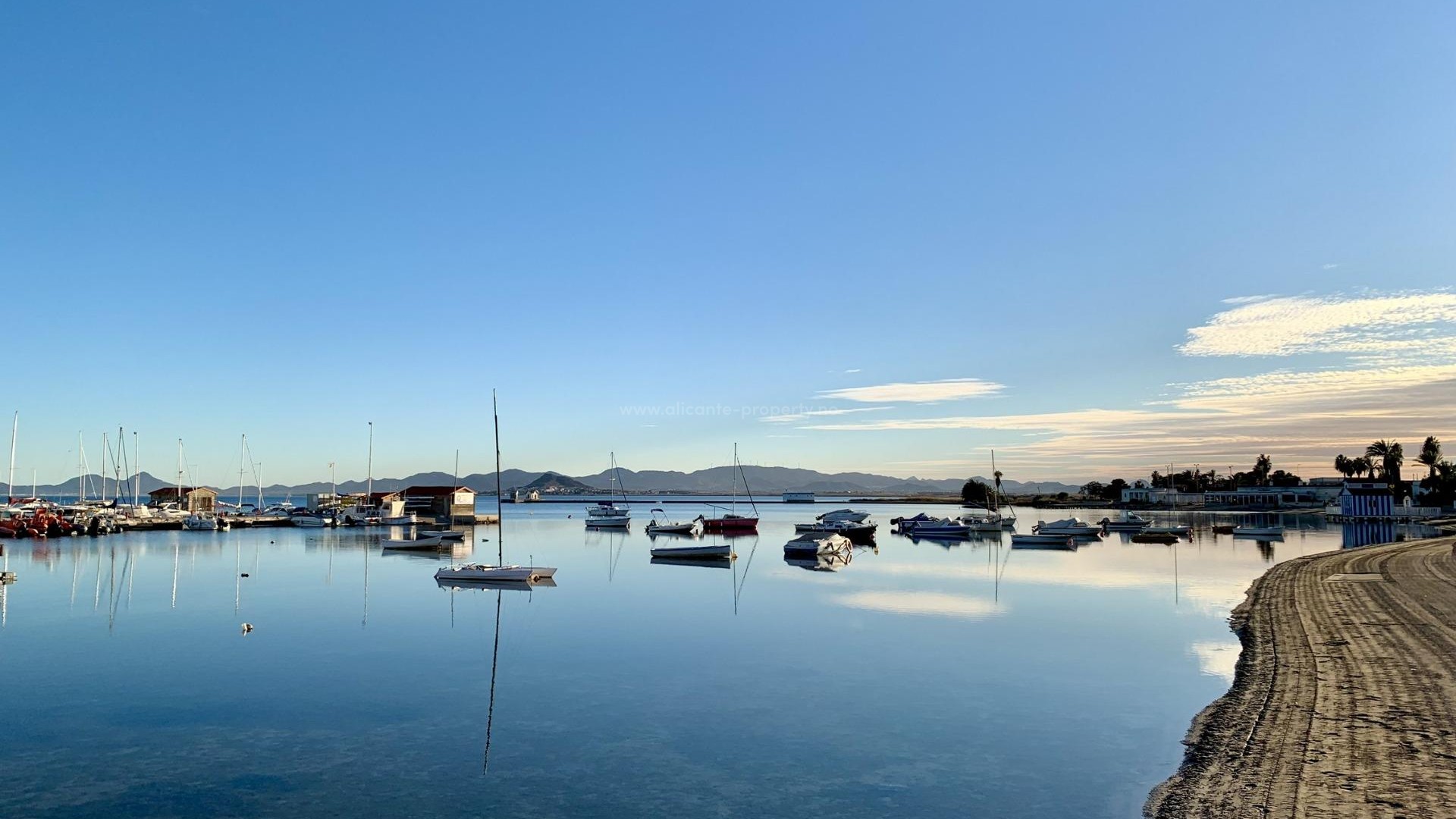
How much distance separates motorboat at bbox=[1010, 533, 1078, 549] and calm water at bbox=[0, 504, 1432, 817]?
32027 mm

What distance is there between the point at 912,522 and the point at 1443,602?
2826 inches

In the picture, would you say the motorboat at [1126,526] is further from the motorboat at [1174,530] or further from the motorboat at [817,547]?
the motorboat at [817,547]

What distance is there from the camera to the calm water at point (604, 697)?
14.1 metres

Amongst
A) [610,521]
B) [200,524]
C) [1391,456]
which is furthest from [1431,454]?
[200,524]

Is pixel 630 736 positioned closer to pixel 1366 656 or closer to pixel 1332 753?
pixel 1332 753

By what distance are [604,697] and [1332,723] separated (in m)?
14.7

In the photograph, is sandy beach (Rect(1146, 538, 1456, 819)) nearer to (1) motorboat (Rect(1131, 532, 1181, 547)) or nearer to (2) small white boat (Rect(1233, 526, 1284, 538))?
(1) motorboat (Rect(1131, 532, 1181, 547))

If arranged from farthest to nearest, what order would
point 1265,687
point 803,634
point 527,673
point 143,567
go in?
point 143,567 < point 803,634 < point 527,673 < point 1265,687

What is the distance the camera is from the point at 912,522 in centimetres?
10181

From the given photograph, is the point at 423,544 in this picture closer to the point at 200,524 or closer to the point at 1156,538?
the point at 200,524

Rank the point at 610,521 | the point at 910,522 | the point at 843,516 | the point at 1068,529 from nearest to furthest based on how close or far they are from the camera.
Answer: the point at 1068,529 < the point at 910,522 < the point at 843,516 < the point at 610,521

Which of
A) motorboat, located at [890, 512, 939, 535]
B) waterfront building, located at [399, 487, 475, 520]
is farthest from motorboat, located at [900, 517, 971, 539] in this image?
waterfront building, located at [399, 487, 475, 520]

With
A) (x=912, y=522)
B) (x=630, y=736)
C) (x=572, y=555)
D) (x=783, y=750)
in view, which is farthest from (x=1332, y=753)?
(x=912, y=522)

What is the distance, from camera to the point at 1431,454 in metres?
155
